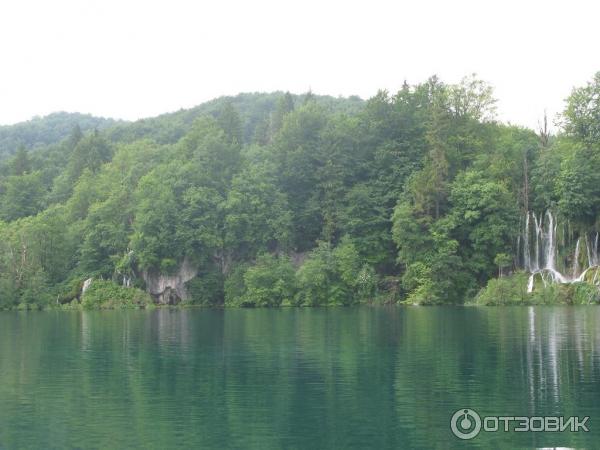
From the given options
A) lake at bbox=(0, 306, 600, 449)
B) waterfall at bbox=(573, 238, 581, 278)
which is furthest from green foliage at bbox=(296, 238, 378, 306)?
lake at bbox=(0, 306, 600, 449)

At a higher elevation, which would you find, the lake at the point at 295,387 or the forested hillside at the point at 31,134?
the forested hillside at the point at 31,134

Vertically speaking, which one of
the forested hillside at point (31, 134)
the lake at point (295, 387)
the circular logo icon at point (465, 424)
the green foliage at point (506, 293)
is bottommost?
the circular logo icon at point (465, 424)

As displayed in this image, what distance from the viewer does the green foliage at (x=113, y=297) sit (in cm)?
8275

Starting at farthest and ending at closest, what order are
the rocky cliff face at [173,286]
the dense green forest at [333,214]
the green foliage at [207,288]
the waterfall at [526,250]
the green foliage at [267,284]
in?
the rocky cliff face at [173,286] → the green foliage at [207,288] → the green foliage at [267,284] → the dense green forest at [333,214] → the waterfall at [526,250]

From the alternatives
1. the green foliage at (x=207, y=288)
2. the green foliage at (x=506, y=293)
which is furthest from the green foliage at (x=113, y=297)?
the green foliage at (x=506, y=293)

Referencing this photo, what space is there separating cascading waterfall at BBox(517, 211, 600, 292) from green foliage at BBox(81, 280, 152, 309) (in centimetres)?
4064

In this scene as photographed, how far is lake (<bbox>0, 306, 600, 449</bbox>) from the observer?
57.0 feet

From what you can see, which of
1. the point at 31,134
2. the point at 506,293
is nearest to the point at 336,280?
the point at 506,293

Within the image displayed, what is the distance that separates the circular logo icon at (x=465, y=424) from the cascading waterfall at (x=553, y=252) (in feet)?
179

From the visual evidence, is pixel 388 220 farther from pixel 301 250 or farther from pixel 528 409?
pixel 528 409

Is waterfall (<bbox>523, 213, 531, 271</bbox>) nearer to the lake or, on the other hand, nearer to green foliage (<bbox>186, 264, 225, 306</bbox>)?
green foliage (<bbox>186, 264, 225, 306</bbox>)

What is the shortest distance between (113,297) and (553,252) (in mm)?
46741

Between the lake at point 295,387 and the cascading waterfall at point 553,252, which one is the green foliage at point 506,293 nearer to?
the cascading waterfall at point 553,252

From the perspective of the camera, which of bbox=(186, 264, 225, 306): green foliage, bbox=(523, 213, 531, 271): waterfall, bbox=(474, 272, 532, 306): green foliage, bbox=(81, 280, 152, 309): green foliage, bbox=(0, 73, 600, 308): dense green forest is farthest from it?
bbox=(186, 264, 225, 306): green foliage
